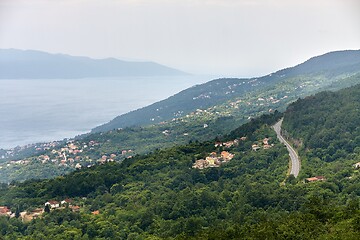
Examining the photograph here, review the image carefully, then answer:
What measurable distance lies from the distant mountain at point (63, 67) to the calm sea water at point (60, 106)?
6.04m

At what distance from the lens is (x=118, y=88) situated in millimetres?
108688

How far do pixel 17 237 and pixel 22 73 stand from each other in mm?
115694

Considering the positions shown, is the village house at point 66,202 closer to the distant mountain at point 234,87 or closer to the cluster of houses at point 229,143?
the cluster of houses at point 229,143

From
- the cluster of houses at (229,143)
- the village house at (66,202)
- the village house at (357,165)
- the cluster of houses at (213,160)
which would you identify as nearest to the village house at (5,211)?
the village house at (66,202)

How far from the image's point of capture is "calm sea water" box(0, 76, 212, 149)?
175 ft

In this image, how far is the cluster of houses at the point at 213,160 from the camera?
52.9 feet

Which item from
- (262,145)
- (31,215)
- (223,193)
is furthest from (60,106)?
(223,193)

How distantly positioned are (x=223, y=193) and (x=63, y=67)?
128346mm

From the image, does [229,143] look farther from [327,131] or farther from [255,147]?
[327,131]

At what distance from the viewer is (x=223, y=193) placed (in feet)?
39.2

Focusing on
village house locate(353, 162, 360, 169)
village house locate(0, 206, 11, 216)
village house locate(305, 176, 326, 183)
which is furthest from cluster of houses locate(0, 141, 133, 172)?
village house locate(353, 162, 360, 169)

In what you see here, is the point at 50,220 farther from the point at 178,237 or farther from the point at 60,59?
the point at 60,59

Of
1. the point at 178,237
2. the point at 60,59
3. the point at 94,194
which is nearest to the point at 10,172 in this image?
the point at 94,194

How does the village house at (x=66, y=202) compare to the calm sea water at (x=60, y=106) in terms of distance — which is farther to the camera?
the calm sea water at (x=60, y=106)
